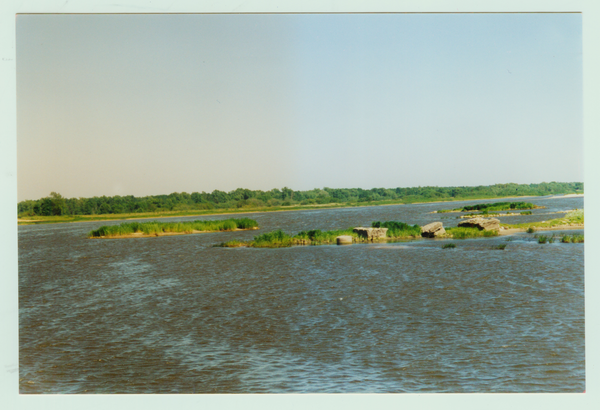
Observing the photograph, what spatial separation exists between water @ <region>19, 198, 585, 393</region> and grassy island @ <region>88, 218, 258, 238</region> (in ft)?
26.7

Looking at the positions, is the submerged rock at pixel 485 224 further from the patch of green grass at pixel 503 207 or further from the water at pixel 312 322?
the patch of green grass at pixel 503 207

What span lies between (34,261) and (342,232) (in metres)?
13.2

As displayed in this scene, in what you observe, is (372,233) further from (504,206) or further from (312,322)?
(504,206)

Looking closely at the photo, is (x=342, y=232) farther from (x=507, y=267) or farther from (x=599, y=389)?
→ (x=599, y=389)

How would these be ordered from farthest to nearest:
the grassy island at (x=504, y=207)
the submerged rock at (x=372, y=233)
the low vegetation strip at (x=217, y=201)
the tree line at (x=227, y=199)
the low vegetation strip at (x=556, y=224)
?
the grassy island at (x=504, y=207), the low vegetation strip at (x=217, y=201), the tree line at (x=227, y=199), the submerged rock at (x=372, y=233), the low vegetation strip at (x=556, y=224)

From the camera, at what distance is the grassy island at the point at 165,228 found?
26.8 meters

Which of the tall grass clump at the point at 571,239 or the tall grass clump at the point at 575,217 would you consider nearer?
the tall grass clump at the point at 571,239

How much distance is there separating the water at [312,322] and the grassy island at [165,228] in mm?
8144

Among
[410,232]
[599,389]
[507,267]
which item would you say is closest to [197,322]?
[599,389]

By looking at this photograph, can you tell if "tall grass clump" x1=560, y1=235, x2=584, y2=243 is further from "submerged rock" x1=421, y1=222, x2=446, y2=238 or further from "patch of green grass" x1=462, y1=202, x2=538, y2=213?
"patch of green grass" x1=462, y1=202, x2=538, y2=213

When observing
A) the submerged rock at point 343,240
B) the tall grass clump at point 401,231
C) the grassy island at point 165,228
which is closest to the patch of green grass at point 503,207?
the tall grass clump at point 401,231

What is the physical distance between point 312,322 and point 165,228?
19.3 metres

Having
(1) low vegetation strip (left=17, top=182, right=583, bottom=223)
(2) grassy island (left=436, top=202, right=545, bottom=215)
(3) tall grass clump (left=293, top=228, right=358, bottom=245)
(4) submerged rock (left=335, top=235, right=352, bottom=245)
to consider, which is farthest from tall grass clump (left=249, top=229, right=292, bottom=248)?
(2) grassy island (left=436, top=202, right=545, bottom=215)

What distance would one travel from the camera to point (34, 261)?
759 inches
